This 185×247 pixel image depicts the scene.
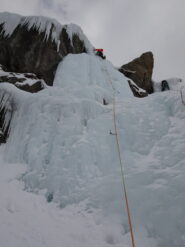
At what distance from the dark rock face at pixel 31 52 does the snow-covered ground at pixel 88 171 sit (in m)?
5.69

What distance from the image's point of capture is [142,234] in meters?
3.53

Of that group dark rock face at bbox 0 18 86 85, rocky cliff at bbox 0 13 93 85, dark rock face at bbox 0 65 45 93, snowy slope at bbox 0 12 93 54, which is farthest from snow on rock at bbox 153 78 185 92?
dark rock face at bbox 0 65 45 93

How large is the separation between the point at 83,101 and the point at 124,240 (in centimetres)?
450

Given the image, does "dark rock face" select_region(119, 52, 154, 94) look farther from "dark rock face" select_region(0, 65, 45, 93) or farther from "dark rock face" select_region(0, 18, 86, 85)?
"dark rock face" select_region(0, 65, 45, 93)

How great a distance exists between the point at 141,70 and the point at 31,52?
1066 cm

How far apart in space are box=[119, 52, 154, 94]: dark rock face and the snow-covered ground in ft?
39.4

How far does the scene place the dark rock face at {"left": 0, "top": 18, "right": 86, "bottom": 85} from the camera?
13406 mm

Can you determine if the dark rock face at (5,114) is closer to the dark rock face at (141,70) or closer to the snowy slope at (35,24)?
the snowy slope at (35,24)

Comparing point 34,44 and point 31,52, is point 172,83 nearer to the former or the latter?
point 34,44

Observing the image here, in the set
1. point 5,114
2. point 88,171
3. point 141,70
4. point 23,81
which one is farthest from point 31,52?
point 88,171

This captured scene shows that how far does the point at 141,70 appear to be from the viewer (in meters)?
20.0

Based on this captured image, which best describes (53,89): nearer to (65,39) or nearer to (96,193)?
(96,193)

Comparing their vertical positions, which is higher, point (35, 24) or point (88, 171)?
point (35, 24)

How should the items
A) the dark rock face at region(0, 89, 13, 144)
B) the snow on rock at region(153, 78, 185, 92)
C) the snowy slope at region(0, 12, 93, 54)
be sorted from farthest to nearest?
the snow on rock at region(153, 78, 185, 92) < the snowy slope at region(0, 12, 93, 54) < the dark rock face at region(0, 89, 13, 144)
